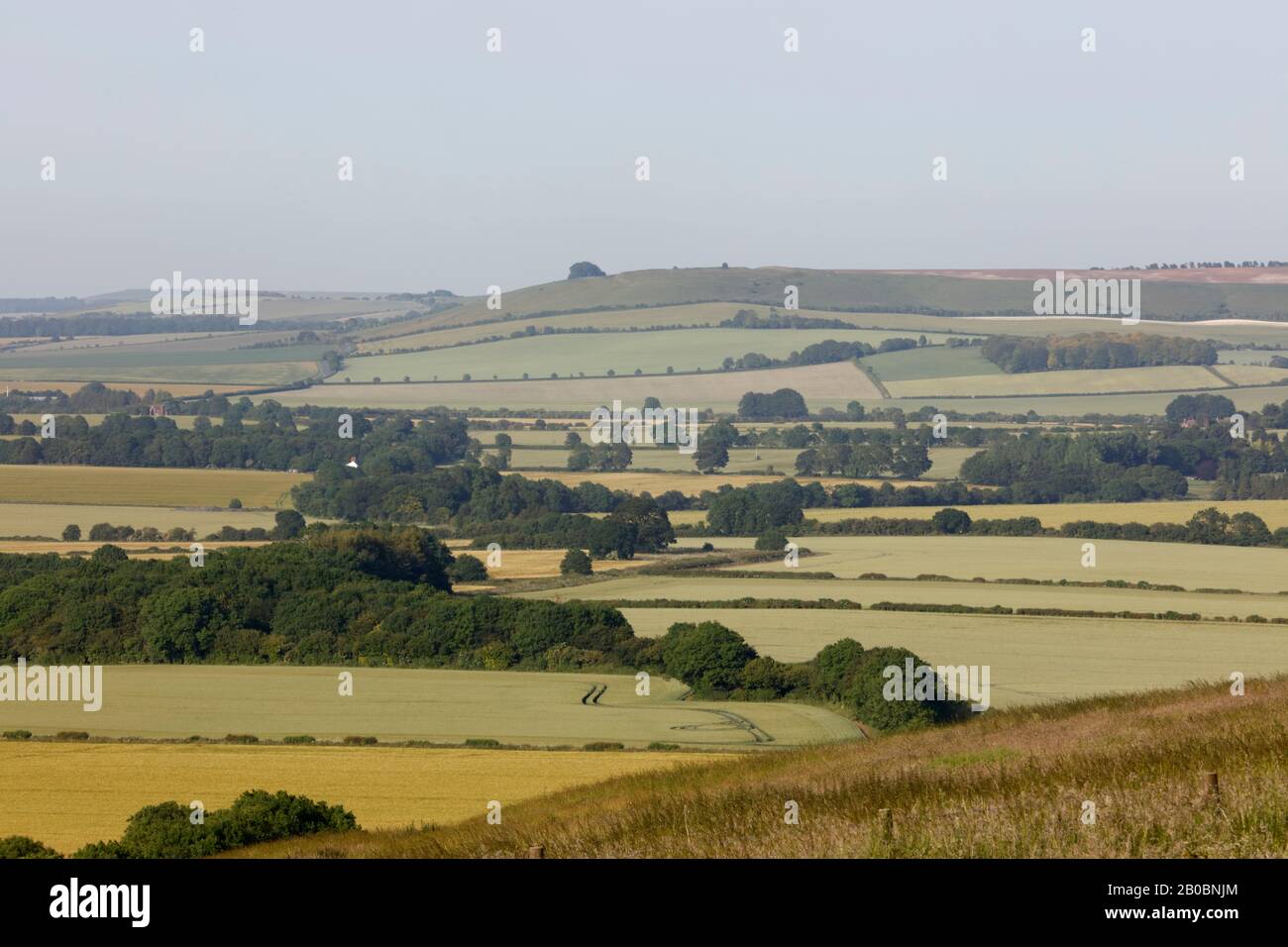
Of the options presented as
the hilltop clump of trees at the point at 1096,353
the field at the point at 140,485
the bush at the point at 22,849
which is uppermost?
the hilltop clump of trees at the point at 1096,353

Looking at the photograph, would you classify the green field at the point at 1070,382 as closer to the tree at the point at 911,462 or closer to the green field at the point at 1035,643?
the tree at the point at 911,462

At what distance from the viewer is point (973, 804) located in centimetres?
1062

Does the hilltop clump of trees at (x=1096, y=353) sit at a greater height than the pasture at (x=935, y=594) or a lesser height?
greater

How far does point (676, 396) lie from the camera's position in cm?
16950

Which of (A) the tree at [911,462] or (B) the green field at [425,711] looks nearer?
(B) the green field at [425,711]

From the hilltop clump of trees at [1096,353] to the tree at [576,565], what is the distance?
109882mm

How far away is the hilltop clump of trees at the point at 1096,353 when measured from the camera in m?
176

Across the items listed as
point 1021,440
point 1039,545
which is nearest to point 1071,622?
point 1039,545

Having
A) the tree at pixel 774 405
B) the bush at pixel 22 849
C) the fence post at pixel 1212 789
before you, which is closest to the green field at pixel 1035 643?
the bush at pixel 22 849

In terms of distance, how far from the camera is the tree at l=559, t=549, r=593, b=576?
74125mm

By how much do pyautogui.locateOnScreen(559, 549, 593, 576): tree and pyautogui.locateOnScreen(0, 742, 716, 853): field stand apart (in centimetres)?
3791

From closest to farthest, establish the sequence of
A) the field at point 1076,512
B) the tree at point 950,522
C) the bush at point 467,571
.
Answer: the bush at point 467,571
the tree at point 950,522
the field at point 1076,512
